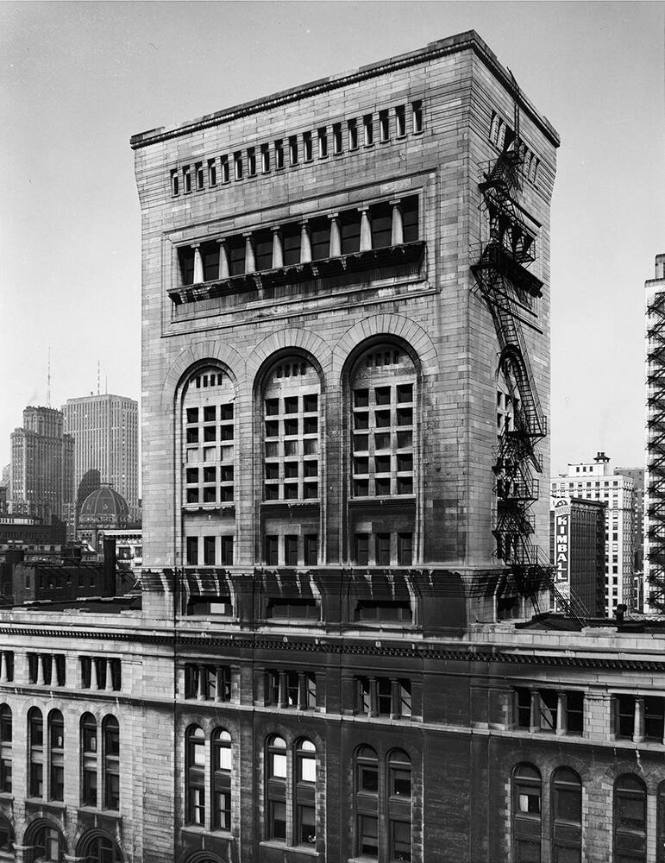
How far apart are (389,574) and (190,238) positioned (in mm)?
23040

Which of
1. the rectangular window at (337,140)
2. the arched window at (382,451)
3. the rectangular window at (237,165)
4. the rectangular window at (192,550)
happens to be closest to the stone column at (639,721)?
the arched window at (382,451)

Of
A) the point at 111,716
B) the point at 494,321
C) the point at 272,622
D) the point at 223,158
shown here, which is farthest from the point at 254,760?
the point at 223,158

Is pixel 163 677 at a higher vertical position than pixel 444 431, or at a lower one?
lower

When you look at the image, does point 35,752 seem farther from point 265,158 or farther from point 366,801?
point 265,158

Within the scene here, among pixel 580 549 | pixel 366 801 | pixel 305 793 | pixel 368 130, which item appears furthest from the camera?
pixel 580 549

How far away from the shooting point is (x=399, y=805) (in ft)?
138

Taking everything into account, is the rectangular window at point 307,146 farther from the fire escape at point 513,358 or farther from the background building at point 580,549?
the background building at point 580,549

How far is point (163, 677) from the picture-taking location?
164ft

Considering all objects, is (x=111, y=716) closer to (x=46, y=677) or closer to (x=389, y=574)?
(x=46, y=677)

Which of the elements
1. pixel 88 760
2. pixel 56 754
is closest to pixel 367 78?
pixel 88 760

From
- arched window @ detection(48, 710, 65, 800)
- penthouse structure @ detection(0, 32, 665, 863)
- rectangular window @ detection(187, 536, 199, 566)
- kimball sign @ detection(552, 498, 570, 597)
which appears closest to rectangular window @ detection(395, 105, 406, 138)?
penthouse structure @ detection(0, 32, 665, 863)

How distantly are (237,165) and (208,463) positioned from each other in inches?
677

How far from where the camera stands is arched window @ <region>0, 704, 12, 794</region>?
56.1 meters

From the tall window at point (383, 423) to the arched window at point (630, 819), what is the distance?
16551 mm
